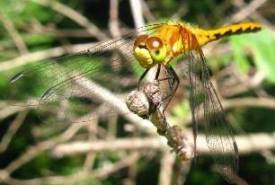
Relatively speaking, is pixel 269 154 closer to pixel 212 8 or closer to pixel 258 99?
pixel 258 99

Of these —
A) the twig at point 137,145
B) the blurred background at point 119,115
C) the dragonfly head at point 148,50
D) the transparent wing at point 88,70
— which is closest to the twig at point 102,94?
the transparent wing at point 88,70

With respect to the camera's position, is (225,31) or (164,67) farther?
Answer: (225,31)

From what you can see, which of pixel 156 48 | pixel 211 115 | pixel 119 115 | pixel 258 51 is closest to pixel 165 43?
pixel 156 48

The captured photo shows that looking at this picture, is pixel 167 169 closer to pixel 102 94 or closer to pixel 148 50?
pixel 102 94

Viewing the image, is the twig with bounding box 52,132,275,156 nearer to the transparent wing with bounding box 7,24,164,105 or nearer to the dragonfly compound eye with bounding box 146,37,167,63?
the transparent wing with bounding box 7,24,164,105

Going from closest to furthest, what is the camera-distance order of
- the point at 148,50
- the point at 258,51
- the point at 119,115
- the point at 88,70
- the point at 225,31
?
the point at 148,50
the point at 88,70
the point at 225,31
the point at 258,51
the point at 119,115

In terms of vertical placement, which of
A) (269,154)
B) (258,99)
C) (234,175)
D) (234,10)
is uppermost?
(234,10)

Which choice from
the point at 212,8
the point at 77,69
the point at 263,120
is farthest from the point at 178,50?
the point at 212,8

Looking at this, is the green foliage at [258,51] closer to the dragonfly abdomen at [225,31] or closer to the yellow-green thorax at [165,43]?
the dragonfly abdomen at [225,31]
